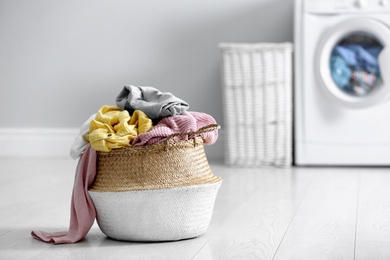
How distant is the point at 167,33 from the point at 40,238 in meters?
2.11

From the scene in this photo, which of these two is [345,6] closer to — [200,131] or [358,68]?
[358,68]

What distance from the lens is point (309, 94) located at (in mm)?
3492

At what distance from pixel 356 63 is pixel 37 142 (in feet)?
5.88

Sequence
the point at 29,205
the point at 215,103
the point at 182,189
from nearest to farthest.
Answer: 1. the point at 182,189
2. the point at 29,205
3. the point at 215,103

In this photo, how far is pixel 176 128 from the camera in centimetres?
195

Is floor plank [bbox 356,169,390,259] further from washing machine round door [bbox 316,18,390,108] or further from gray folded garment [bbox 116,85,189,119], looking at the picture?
gray folded garment [bbox 116,85,189,119]

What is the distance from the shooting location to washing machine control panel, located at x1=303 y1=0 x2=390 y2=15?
3395 millimetres

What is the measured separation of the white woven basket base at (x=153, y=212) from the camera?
6.19 feet

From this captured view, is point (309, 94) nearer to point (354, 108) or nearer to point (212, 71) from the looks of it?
point (354, 108)

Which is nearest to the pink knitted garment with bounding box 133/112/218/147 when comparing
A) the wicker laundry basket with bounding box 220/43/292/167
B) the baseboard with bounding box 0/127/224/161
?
the wicker laundry basket with bounding box 220/43/292/167

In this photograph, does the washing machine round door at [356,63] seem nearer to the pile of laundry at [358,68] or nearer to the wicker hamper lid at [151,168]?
the pile of laundry at [358,68]

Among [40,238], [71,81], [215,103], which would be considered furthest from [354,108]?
[40,238]

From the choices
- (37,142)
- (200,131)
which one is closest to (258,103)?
(37,142)

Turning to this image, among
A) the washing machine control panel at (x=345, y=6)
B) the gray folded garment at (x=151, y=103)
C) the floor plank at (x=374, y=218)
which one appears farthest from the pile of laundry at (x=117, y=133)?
the washing machine control panel at (x=345, y=6)
